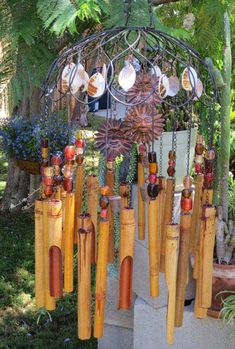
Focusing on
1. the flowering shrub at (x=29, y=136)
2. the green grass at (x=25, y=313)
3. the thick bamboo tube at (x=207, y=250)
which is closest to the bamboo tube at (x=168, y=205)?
the thick bamboo tube at (x=207, y=250)

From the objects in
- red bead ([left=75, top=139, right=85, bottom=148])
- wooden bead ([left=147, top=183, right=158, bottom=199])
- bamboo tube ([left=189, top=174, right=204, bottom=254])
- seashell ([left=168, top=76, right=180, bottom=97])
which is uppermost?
seashell ([left=168, top=76, right=180, bottom=97])

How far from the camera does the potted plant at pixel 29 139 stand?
3.14m

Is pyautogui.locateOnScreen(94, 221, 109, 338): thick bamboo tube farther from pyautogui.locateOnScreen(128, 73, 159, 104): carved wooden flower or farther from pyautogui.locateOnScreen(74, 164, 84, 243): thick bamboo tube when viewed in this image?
pyautogui.locateOnScreen(128, 73, 159, 104): carved wooden flower

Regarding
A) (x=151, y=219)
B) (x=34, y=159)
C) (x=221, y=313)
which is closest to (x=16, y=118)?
(x=34, y=159)

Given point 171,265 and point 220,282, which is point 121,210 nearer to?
point 171,265

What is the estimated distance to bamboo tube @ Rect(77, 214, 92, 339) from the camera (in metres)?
1.27

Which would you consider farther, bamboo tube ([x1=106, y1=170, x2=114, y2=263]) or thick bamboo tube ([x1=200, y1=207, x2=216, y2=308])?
bamboo tube ([x1=106, y1=170, x2=114, y2=263])

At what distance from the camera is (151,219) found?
1.30 metres

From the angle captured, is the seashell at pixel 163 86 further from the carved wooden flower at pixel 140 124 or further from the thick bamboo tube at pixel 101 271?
the thick bamboo tube at pixel 101 271

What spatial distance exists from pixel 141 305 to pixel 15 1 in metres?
1.23

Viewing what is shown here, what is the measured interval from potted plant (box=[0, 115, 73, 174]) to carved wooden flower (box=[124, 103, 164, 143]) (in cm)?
172

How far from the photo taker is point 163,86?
131 cm

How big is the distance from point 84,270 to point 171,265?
222 millimetres

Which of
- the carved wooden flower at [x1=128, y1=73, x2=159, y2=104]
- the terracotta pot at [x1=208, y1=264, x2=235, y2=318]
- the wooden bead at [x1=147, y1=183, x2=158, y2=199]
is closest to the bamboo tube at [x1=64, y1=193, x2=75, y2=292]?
the wooden bead at [x1=147, y1=183, x2=158, y2=199]
